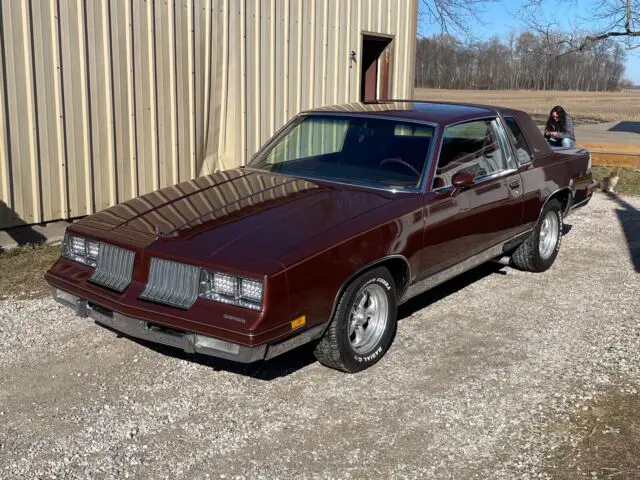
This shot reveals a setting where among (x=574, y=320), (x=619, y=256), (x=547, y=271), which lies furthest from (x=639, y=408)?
(x=619, y=256)

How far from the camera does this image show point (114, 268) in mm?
4195

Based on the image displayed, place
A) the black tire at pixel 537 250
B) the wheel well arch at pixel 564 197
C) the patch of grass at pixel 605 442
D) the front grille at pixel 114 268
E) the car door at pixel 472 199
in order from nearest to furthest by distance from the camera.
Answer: the patch of grass at pixel 605 442 < the front grille at pixel 114 268 < the car door at pixel 472 199 < the black tire at pixel 537 250 < the wheel well arch at pixel 564 197

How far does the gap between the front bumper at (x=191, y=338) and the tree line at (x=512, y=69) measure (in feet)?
254

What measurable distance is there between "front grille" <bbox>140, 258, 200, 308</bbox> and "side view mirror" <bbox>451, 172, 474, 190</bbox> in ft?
6.95

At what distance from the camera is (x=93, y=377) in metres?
4.37

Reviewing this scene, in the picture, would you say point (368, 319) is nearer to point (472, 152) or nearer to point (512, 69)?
point (472, 152)

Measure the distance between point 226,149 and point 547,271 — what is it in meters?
4.37

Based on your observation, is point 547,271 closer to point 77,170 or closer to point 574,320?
point 574,320

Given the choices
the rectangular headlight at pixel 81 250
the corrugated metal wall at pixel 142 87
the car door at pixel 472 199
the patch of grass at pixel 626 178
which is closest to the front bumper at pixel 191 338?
the rectangular headlight at pixel 81 250

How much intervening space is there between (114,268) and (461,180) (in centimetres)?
248

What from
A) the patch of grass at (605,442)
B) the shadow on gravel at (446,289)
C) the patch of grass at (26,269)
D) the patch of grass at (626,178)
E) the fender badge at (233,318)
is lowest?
the patch of grass at (605,442)

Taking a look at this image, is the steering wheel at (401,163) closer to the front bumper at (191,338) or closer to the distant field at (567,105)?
the front bumper at (191,338)

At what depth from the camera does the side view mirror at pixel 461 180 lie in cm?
499

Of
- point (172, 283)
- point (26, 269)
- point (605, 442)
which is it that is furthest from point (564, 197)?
point (26, 269)
